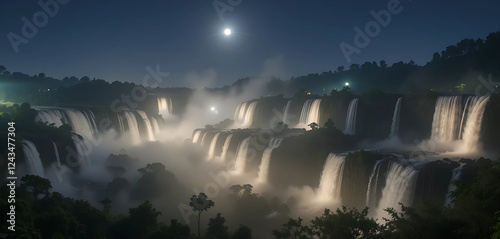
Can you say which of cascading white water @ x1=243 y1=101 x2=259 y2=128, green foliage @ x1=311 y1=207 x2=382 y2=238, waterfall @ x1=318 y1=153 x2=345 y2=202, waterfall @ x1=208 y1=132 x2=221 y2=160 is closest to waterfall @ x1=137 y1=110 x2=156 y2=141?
waterfall @ x1=208 y1=132 x2=221 y2=160

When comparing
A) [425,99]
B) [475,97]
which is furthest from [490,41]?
[475,97]

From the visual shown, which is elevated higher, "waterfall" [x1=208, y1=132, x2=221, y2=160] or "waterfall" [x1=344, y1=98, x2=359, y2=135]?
"waterfall" [x1=344, y1=98, x2=359, y2=135]

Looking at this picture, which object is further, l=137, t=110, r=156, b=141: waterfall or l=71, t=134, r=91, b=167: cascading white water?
l=137, t=110, r=156, b=141: waterfall

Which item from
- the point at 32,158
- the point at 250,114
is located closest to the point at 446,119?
the point at 250,114

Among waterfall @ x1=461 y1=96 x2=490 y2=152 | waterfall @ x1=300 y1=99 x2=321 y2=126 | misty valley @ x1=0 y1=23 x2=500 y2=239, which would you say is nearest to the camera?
misty valley @ x1=0 y1=23 x2=500 y2=239

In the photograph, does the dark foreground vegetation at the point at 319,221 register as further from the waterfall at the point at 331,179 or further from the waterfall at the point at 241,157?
the waterfall at the point at 241,157

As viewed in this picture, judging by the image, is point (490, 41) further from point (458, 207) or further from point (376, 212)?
point (458, 207)

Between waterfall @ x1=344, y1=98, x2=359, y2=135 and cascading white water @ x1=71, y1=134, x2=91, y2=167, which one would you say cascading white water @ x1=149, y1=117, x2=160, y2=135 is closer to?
cascading white water @ x1=71, y1=134, x2=91, y2=167
